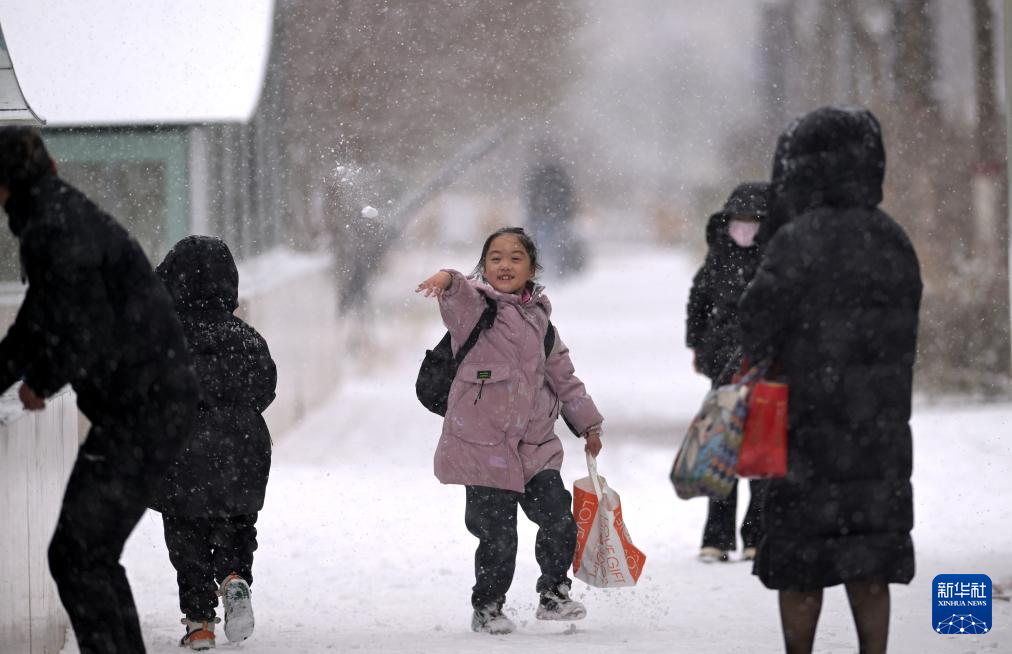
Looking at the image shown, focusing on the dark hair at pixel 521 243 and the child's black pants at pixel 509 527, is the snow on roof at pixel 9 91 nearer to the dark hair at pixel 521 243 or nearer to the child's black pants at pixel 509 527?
the dark hair at pixel 521 243

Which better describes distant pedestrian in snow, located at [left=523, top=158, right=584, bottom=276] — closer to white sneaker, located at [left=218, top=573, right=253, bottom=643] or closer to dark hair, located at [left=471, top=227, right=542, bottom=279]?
dark hair, located at [left=471, top=227, right=542, bottom=279]

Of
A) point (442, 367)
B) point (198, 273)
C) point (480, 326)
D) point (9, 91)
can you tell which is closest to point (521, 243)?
point (480, 326)

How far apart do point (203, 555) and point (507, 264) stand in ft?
4.57

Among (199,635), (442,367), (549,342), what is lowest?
(199,635)

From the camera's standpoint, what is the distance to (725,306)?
5.98 metres

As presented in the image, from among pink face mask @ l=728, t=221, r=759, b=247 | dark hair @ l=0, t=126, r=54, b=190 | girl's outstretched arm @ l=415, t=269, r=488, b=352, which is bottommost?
girl's outstretched arm @ l=415, t=269, r=488, b=352

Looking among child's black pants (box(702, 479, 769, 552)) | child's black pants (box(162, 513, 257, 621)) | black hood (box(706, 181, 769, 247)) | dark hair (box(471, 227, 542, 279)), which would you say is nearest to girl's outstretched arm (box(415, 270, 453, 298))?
dark hair (box(471, 227, 542, 279))

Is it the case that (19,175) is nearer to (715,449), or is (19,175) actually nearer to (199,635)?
(715,449)

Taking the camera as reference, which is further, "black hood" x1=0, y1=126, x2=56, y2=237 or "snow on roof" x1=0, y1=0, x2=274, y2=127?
"snow on roof" x1=0, y1=0, x2=274, y2=127

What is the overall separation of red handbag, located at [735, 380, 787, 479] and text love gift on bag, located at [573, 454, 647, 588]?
54.1 inches

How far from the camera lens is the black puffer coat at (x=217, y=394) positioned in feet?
14.5

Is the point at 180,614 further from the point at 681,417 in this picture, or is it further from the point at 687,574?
the point at 681,417

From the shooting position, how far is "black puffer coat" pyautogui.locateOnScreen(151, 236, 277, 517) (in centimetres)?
441

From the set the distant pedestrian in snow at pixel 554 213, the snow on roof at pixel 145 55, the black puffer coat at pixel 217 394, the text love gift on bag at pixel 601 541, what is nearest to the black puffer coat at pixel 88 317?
the black puffer coat at pixel 217 394
